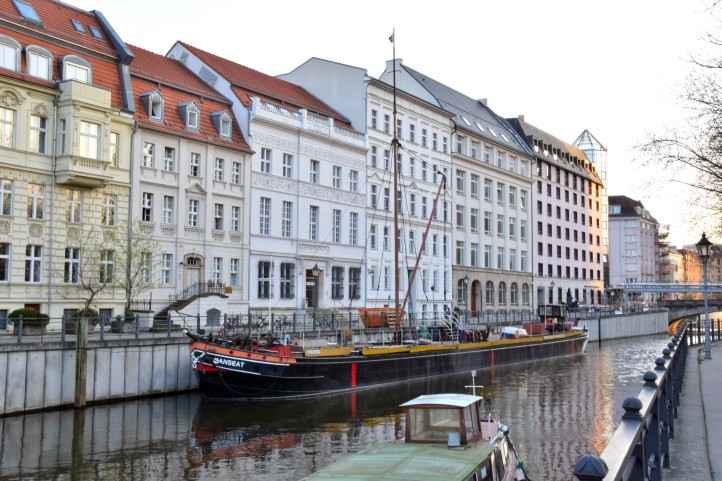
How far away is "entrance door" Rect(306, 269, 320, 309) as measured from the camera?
5084cm

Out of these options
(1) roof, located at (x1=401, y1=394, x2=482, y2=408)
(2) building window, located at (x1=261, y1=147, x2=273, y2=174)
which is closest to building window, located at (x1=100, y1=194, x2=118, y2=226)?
(2) building window, located at (x1=261, y1=147, x2=273, y2=174)

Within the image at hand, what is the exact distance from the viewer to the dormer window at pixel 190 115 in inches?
1715

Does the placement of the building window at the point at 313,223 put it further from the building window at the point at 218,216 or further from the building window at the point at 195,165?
the building window at the point at 195,165

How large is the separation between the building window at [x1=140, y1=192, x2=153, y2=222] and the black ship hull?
40.9 feet

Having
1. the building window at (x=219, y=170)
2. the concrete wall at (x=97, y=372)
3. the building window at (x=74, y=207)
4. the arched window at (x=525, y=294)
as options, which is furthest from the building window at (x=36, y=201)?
the arched window at (x=525, y=294)

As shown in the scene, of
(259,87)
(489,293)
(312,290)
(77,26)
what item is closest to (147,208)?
(77,26)

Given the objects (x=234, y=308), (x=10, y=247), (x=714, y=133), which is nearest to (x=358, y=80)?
(x=234, y=308)

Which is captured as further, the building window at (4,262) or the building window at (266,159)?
the building window at (266,159)

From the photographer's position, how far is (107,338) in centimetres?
3000

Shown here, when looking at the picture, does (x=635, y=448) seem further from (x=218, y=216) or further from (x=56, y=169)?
(x=218, y=216)

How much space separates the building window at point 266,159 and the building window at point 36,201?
47.9ft

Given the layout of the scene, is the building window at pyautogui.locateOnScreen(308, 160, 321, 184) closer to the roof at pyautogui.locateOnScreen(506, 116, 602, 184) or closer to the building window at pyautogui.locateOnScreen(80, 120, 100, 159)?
the building window at pyautogui.locateOnScreen(80, 120, 100, 159)

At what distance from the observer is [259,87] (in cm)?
5062

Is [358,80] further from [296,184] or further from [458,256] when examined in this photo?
[458,256]
